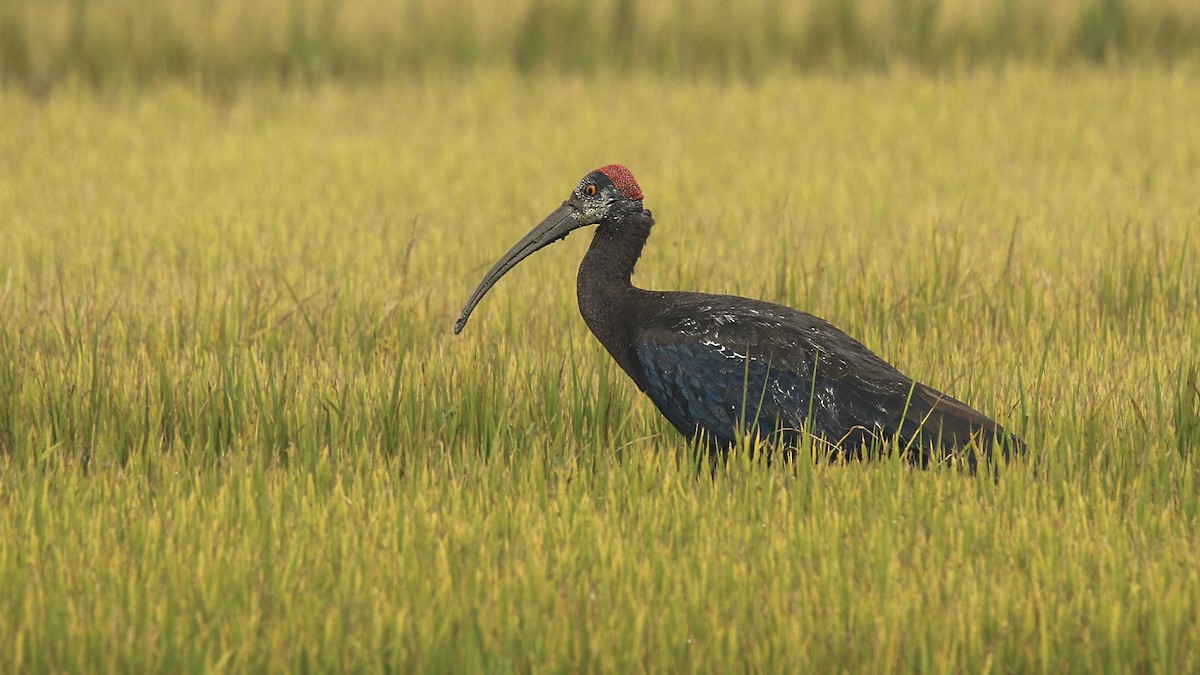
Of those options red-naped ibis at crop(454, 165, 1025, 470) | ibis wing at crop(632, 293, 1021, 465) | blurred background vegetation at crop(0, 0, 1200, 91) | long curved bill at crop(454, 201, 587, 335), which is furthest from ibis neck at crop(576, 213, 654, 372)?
blurred background vegetation at crop(0, 0, 1200, 91)

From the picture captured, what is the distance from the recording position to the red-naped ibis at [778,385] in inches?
202

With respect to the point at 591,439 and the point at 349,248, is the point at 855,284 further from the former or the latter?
the point at 349,248

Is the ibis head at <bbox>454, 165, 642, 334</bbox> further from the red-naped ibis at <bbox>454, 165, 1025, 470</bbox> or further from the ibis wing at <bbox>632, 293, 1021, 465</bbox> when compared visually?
the ibis wing at <bbox>632, 293, 1021, 465</bbox>

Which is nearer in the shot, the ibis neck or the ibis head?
the ibis neck

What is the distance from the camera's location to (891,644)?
149 inches

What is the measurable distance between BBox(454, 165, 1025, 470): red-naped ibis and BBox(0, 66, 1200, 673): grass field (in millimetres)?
158

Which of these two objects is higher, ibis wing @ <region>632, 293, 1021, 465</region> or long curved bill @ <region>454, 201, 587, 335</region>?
long curved bill @ <region>454, 201, 587, 335</region>

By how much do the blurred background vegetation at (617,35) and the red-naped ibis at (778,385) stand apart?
8588 millimetres

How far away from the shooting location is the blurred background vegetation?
13664 mm

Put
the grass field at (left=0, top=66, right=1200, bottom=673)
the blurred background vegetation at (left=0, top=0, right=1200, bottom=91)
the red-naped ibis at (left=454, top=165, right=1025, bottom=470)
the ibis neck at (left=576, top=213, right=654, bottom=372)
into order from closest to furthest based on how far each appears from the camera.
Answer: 1. the grass field at (left=0, top=66, right=1200, bottom=673)
2. the red-naped ibis at (left=454, top=165, right=1025, bottom=470)
3. the ibis neck at (left=576, top=213, right=654, bottom=372)
4. the blurred background vegetation at (left=0, top=0, right=1200, bottom=91)

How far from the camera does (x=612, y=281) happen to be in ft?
19.3

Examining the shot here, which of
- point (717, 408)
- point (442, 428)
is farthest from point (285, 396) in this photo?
point (717, 408)

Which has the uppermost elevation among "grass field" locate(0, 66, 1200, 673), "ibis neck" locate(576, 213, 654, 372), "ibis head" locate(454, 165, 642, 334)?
"ibis head" locate(454, 165, 642, 334)

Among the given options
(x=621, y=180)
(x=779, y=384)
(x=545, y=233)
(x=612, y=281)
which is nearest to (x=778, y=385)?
(x=779, y=384)
